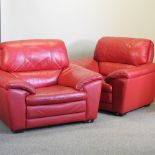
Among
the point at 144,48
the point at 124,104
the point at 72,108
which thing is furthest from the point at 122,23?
the point at 72,108

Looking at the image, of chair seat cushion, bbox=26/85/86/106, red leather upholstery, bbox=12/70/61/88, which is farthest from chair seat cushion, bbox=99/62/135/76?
chair seat cushion, bbox=26/85/86/106

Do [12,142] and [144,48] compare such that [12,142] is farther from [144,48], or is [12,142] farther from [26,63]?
[144,48]

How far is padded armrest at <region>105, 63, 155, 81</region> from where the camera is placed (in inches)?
143

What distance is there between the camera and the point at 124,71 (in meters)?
3.63

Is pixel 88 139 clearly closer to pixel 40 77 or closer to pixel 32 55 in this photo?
pixel 40 77

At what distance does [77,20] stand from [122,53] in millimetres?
1006

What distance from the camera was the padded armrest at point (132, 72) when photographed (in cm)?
363

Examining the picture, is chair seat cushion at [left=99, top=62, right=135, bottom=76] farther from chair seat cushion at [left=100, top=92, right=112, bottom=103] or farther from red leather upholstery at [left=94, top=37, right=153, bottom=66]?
chair seat cushion at [left=100, top=92, right=112, bottom=103]

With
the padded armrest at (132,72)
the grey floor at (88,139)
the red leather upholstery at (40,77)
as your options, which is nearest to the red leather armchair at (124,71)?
the padded armrest at (132,72)

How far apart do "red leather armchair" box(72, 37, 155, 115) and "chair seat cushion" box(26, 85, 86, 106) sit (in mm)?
547

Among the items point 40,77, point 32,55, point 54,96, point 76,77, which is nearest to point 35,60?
→ point 32,55

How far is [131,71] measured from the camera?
3684 millimetres

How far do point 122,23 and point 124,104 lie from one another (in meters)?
1.73

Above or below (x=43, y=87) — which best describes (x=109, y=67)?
above
